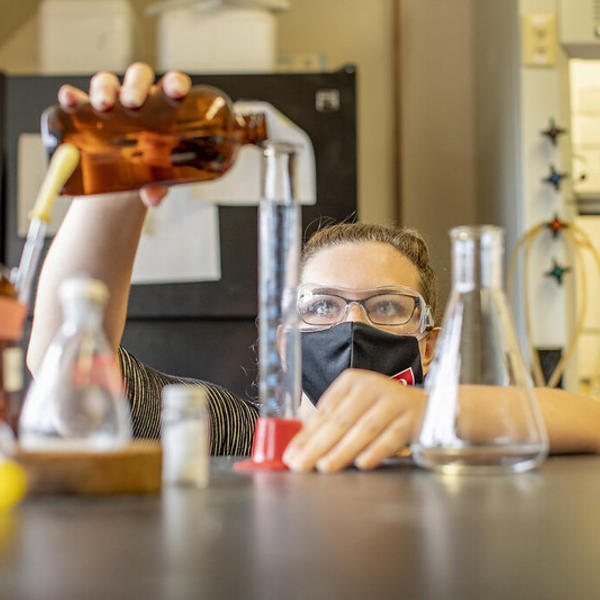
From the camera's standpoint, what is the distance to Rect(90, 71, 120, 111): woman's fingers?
0.71 m

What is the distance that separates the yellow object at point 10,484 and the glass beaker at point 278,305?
0.20 meters

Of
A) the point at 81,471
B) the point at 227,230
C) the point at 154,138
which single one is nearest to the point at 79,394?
the point at 81,471

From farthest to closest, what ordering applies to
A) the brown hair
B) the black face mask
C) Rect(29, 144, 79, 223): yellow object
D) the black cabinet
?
the black cabinet < the brown hair < the black face mask < Rect(29, 144, 79, 223): yellow object

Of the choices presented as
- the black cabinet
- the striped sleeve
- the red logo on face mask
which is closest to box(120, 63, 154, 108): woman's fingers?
the red logo on face mask

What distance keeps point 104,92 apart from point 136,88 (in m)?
0.03

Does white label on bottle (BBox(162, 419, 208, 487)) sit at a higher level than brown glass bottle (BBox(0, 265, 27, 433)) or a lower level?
lower

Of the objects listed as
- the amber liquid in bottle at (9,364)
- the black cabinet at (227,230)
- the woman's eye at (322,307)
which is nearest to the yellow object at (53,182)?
the amber liquid in bottle at (9,364)

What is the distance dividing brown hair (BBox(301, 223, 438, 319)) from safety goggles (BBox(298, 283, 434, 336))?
21 cm

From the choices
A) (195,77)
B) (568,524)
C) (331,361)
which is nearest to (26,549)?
(568,524)

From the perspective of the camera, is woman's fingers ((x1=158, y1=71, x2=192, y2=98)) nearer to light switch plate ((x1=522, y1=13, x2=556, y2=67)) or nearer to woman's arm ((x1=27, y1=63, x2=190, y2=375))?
woman's arm ((x1=27, y1=63, x2=190, y2=375))

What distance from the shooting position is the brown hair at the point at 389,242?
158cm

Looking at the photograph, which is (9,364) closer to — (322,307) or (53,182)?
(53,182)

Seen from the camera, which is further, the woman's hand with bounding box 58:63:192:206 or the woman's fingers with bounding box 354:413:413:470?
the woman's hand with bounding box 58:63:192:206

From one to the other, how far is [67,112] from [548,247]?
1.91 metres
